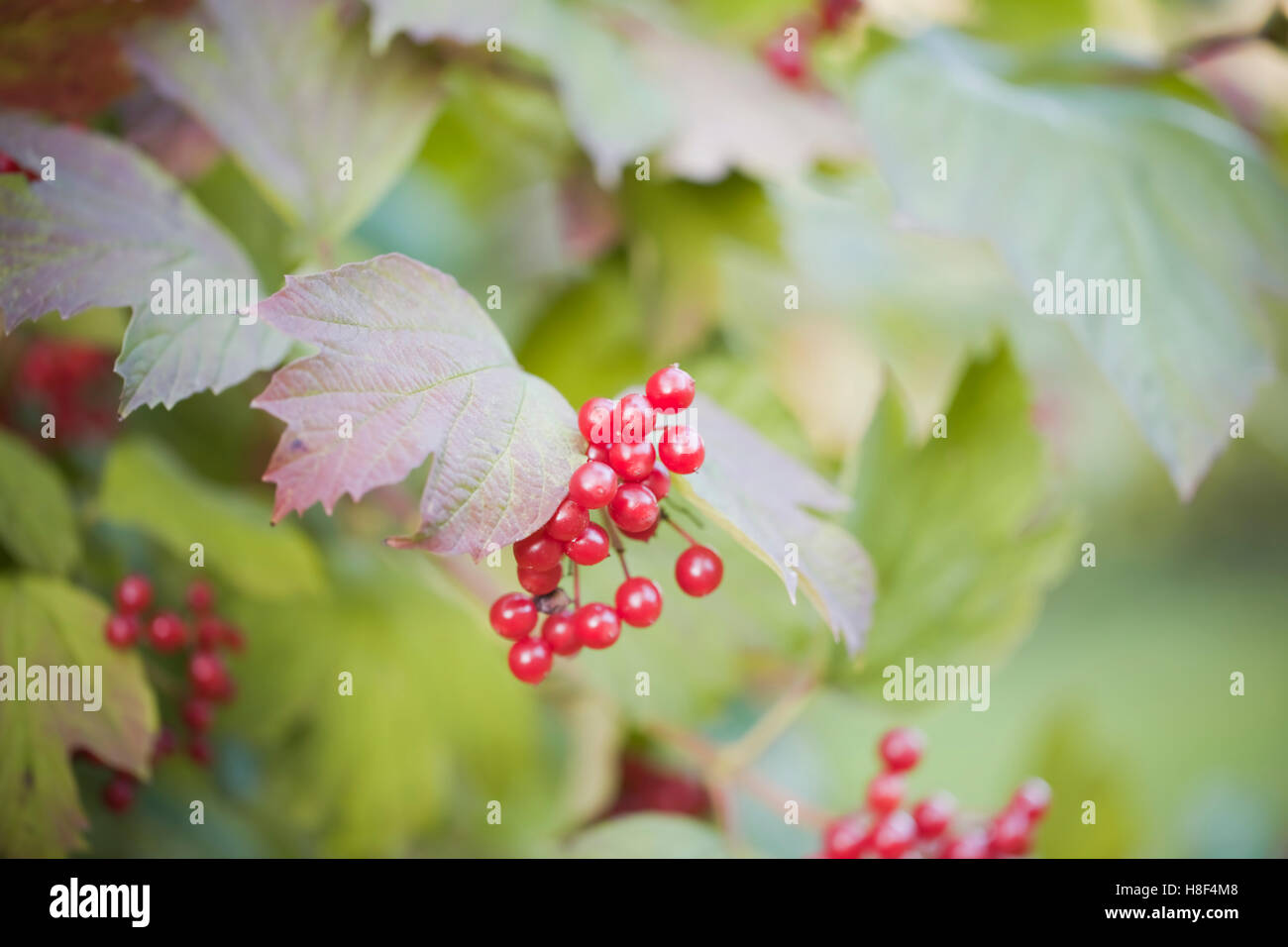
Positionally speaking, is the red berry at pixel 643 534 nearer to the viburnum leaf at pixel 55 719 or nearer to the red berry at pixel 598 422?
the red berry at pixel 598 422

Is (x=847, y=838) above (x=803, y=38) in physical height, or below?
below

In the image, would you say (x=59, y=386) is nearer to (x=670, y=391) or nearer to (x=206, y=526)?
(x=206, y=526)

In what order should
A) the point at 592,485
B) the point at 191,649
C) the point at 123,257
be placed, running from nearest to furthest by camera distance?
the point at 592,485 → the point at 123,257 → the point at 191,649

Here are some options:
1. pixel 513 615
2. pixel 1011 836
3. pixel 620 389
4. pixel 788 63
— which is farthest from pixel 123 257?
pixel 1011 836

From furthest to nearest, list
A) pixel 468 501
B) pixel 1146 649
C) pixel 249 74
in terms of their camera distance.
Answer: pixel 1146 649 → pixel 249 74 → pixel 468 501

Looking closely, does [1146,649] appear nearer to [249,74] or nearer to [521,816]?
[521,816]

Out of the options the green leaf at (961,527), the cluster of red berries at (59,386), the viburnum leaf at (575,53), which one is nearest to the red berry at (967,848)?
the green leaf at (961,527)

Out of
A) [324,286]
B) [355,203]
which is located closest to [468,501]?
[324,286]
